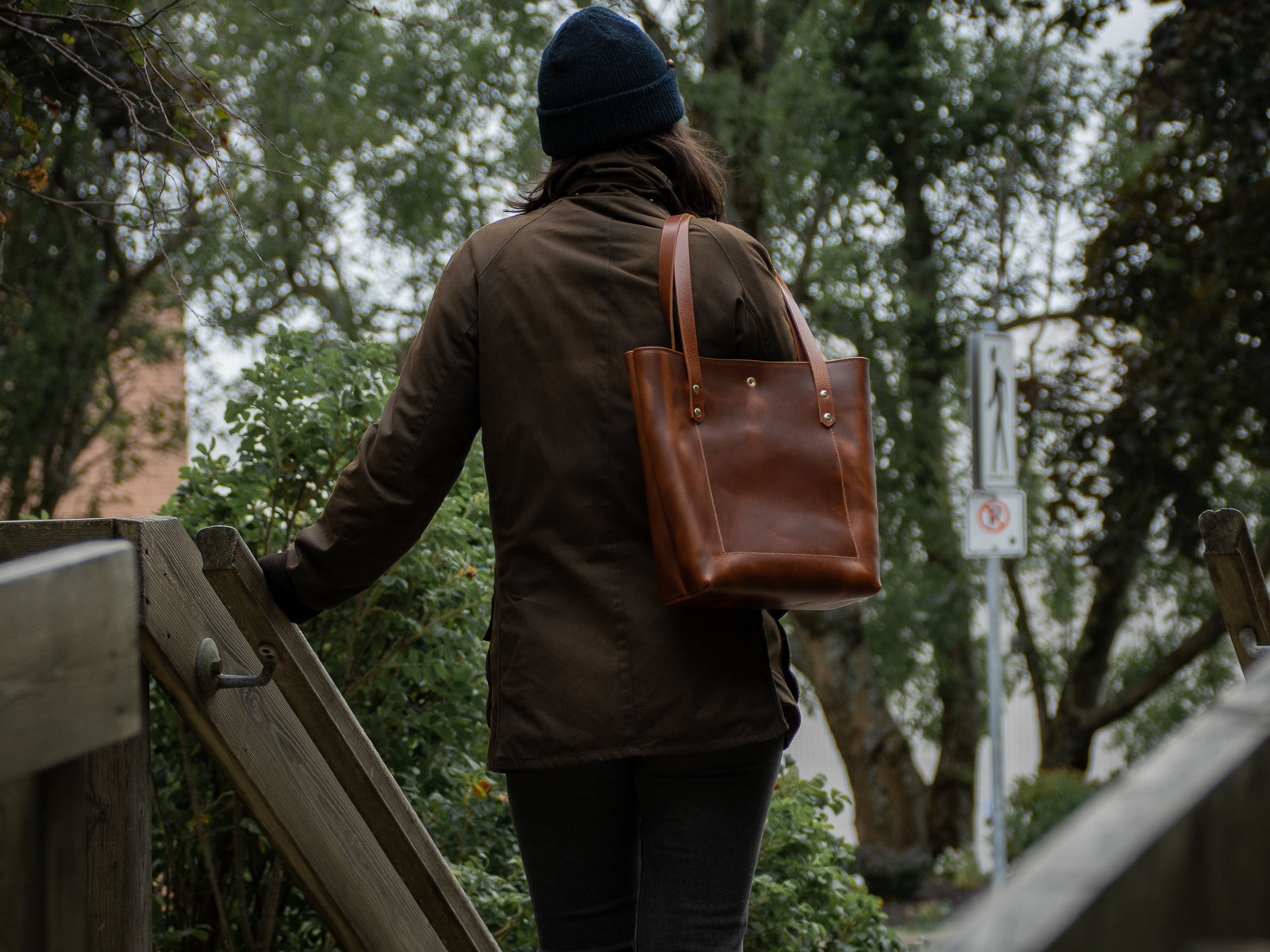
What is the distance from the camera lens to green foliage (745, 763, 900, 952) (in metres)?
2.92

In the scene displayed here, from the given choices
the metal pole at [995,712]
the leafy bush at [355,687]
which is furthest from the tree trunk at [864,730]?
the leafy bush at [355,687]

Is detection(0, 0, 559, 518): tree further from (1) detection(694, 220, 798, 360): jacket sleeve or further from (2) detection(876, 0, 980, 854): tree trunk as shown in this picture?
(1) detection(694, 220, 798, 360): jacket sleeve

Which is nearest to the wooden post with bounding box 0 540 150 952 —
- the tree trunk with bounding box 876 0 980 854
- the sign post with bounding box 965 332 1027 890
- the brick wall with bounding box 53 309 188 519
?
the sign post with bounding box 965 332 1027 890

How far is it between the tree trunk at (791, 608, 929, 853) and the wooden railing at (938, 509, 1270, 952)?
33.5ft

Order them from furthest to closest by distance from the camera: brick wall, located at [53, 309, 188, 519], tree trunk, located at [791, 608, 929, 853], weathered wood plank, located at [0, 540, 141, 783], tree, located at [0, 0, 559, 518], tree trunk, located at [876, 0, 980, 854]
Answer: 1. brick wall, located at [53, 309, 188, 519]
2. tree trunk, located at [791, 608, 929, 853]
3. tree trunk, located at [876, 0, 980, 854]
4. tree, located at [0, 0, 559, 518]
5. weathered wood plank, located at [0, 540, 141, 783]

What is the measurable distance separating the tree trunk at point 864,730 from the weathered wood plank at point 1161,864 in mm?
10201

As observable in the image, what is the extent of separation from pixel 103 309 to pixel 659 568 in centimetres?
958

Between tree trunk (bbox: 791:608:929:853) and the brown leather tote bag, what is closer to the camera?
the brown leather tote bag

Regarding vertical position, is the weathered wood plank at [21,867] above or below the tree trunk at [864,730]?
above

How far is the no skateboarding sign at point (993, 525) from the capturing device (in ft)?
20.0

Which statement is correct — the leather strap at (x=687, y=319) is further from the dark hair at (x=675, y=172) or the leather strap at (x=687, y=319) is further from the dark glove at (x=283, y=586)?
the dark glove at (x=283, y=586)

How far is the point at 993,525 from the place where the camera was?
612cm

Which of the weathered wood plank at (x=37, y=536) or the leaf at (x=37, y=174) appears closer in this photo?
the weathered wood plank at (x=37, y=536)

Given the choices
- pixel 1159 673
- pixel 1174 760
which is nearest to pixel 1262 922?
pixel 1174 760
